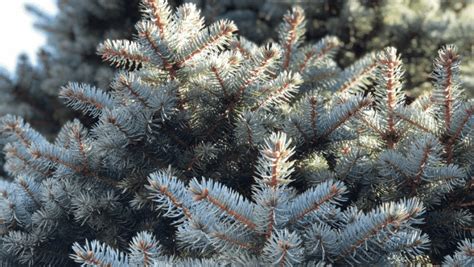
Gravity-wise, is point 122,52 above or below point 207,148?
above

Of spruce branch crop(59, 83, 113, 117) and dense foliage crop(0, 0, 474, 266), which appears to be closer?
dense foliage crop(0, 0, 474, 266)

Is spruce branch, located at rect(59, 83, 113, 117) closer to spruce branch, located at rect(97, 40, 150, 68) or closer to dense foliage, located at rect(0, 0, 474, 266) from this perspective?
dense foliage, located at rect(0, 0, 474, 266)

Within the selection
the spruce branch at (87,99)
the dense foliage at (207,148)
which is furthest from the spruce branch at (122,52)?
the spruce branch at (87,99)

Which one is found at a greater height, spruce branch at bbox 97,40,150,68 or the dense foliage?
spruce branch at bbox 97,40,150,68

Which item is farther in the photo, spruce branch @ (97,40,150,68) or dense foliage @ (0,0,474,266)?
spruce branch @ (97,40,150,68)

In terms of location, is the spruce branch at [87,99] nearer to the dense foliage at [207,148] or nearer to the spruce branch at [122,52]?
the dense foliage at [207,148]

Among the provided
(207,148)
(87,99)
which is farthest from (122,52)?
(207,148)

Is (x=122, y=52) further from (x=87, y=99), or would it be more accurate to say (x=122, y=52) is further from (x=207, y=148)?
(x=207, y=148)

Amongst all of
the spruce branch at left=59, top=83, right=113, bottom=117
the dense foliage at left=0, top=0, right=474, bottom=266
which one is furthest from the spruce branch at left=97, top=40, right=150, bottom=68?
the spruce branch at left=59, top=83, right=113, bottom=117

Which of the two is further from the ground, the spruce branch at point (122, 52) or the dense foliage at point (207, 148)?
the spruce branch at point (122, 52)

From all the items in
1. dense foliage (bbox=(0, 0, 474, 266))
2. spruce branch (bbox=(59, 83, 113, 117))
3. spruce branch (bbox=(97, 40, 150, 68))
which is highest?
spruce branch (bbox=(97, 40, 150, 68))

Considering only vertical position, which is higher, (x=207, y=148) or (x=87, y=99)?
(x=87, y=99)
